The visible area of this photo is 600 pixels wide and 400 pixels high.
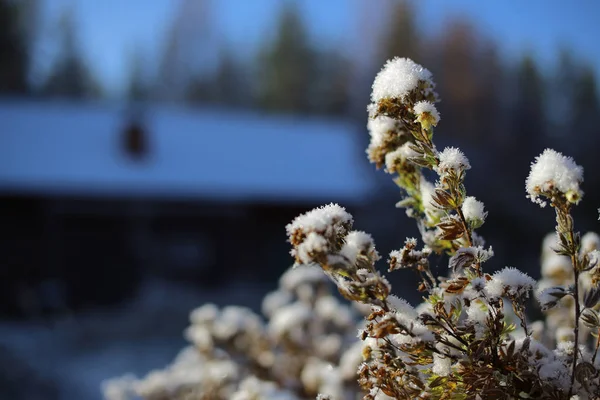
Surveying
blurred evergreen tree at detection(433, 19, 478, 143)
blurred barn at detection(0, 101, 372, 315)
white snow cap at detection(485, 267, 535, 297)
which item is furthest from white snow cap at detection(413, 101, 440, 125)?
blurred evergreen tree at detection(433, 19, 478, 143)

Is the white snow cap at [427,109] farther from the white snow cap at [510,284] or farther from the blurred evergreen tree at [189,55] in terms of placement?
the blurred evergreen tree at [189,55]

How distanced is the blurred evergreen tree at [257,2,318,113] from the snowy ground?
Answer: 20.8 m

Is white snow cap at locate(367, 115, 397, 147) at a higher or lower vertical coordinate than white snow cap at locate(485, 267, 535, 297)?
higher

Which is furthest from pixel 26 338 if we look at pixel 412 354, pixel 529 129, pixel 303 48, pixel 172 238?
pixel 303 48

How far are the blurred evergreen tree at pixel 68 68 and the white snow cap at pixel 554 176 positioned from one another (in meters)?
34.8

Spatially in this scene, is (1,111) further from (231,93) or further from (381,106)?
(231,93)

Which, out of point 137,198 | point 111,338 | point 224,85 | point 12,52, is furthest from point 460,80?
point 111,338

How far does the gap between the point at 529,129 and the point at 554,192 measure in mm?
21651

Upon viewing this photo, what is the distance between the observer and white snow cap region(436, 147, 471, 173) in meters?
1.06

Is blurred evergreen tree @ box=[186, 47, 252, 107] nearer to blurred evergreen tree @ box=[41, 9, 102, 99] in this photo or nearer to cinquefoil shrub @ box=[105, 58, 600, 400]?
blurred evergreen tree @ box=[41, 9, 102, 99]

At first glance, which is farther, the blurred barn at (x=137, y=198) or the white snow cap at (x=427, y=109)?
the blurred barn at (x=137, y=198)

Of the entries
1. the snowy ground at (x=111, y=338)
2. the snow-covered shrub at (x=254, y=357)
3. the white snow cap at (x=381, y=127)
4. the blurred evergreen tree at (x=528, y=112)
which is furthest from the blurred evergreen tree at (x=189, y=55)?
the white snow cap at (x=381, y=127)

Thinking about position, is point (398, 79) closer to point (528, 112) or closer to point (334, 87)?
point (528, 112)

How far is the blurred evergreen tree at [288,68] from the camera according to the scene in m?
33.1
